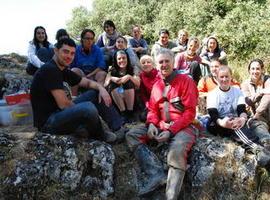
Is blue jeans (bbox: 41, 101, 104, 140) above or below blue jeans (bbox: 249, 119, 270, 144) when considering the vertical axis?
above

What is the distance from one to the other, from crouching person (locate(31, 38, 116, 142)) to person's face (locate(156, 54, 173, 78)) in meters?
1.07

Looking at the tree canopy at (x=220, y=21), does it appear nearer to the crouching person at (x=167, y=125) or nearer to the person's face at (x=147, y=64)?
the person's face at (x=147, y=64)

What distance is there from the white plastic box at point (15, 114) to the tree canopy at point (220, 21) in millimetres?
6986

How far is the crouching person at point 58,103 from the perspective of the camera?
17.1 feet

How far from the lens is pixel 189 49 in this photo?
853 centimetres

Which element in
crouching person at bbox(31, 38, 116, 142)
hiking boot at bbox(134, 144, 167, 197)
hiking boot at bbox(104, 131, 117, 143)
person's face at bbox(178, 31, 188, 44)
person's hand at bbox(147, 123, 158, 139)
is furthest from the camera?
person's face at bbox(178, 31, 188, 44)

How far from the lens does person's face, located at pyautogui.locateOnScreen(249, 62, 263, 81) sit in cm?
662

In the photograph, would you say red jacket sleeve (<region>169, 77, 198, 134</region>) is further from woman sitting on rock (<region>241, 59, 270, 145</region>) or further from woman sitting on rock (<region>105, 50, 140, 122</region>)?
woman sitting on rock (<region>105, 50, 140, 122</region>)

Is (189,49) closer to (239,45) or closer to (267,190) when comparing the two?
(267,190)

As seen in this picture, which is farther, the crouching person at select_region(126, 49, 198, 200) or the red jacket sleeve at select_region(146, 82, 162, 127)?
the red jacket sleeve at select_region(146, 82, 162, 127)

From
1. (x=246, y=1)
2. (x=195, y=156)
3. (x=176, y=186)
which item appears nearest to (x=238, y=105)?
(x=195, y=156)

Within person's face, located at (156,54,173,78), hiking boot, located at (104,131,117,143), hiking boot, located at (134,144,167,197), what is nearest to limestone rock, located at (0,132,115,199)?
hiking boot, located at (104,131,117,143)

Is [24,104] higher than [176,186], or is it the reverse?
[24,104]

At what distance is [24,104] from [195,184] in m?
3.18
